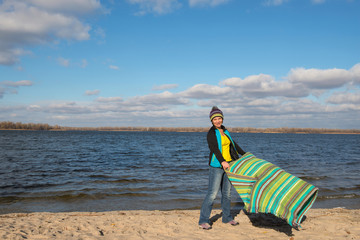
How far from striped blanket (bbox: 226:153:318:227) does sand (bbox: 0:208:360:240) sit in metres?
0.72

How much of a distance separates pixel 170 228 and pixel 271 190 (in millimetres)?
2189

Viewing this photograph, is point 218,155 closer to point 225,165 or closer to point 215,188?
point 225,165

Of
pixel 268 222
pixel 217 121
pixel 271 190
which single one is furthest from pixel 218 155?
pixel 268 222

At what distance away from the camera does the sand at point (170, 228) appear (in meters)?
4.69

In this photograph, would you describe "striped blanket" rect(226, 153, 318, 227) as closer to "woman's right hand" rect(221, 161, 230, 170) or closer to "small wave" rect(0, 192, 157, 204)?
"woman's right hand" rect(221, 161, 230, 170)

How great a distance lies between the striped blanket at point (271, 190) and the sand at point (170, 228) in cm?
72

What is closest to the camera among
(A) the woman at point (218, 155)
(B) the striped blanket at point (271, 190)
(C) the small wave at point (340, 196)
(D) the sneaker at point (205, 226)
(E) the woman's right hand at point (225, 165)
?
(B) the striped blanket at point (271, 190)

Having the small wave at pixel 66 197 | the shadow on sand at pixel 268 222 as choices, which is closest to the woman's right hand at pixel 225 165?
the shadow on sand at pixel 268 222

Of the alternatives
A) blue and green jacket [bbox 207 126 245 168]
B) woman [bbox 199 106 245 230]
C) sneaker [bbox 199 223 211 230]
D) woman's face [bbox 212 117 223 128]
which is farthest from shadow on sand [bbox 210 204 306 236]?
woman's face [bbox 212 117 223 128]

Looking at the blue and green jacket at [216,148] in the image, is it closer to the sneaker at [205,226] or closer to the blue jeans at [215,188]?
the blue jeans at [215,188]

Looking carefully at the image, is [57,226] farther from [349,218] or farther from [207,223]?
[349,218]

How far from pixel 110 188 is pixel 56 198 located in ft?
6.46

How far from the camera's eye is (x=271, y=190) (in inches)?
174

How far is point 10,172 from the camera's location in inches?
521
